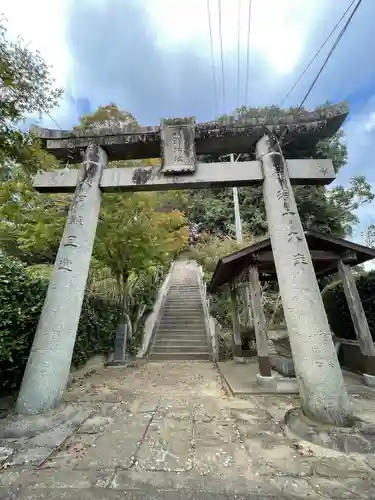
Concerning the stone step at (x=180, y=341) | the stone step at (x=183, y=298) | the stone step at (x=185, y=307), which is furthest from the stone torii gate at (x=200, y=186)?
the stone step at (x=183, y=298)

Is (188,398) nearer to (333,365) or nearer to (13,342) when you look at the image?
(333,365)

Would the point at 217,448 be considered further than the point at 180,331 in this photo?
No

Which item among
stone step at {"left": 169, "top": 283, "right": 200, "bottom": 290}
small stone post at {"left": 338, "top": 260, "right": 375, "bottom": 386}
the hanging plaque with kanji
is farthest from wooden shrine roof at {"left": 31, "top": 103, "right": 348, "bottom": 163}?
stone step at {"left": 169, "top": 283, "right": 200, "bottom": 290}

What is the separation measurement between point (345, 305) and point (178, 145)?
22.9ft

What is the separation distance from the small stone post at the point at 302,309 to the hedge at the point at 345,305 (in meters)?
4.61

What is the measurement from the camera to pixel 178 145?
196 inches

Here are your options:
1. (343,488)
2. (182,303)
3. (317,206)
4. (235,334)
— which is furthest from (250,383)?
(317,206)

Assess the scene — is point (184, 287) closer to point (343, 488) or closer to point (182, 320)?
point (182, 320)

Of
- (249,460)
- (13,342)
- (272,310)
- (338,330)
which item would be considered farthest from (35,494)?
(272,310)

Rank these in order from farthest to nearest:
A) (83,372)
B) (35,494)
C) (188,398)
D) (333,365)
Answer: (83,372) → (188,398) → (333,365) → (35,494)

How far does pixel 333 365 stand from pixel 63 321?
413cm

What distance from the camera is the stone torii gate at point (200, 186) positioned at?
378cm

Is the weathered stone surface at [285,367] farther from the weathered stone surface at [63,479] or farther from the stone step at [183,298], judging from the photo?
the stone step at [183,298]

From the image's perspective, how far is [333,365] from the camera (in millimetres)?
3680
